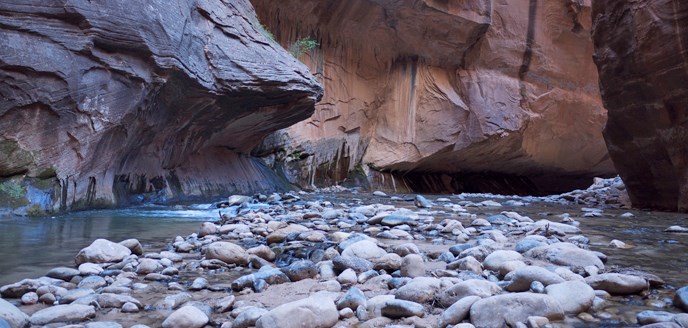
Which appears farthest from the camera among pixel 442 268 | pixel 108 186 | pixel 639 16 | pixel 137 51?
pixel 639 16

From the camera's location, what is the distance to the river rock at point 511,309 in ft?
5.03

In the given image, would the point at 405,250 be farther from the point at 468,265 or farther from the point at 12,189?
the point at 12,189

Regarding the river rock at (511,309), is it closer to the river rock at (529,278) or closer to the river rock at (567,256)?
the river rock at (529,278)

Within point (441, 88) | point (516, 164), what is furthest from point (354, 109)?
point (516, 164)

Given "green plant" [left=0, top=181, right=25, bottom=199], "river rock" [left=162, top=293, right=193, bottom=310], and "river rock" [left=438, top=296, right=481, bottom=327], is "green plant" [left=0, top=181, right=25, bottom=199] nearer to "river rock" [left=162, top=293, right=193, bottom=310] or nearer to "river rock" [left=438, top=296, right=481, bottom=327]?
"river rock" [left=162, top=293, right=193, bottom=310]

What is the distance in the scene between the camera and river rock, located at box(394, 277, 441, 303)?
184 cm

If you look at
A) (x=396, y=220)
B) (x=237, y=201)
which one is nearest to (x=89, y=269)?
(x=396, y=220)

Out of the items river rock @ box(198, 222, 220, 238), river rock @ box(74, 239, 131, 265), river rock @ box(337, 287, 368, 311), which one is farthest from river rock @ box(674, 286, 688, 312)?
river rock @ box(198, 222, 220, 238)

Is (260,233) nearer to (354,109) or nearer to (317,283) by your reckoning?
(317,283)

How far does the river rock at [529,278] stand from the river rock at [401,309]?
47 cm

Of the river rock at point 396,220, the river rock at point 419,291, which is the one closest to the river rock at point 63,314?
the river rock at point 419,291

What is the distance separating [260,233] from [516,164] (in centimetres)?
1614

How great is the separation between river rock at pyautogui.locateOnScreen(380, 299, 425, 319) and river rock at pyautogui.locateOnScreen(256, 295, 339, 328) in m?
0.19

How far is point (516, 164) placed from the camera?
1812 cm
